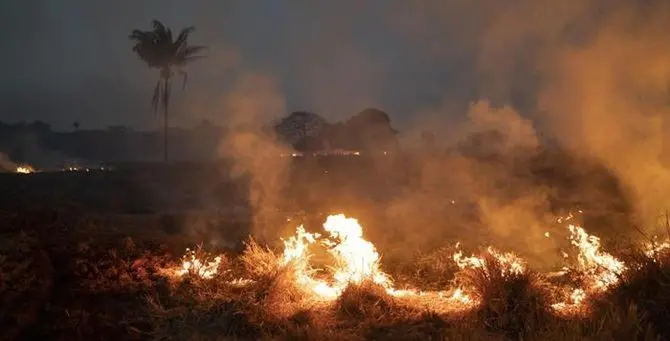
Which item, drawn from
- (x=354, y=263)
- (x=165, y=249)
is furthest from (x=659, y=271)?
(x=165, y=249)

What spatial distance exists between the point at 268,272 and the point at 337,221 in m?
1.73

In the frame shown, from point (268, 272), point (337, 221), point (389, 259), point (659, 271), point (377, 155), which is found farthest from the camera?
point (377, 155)

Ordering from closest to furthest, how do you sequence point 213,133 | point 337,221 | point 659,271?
point 659,271
point 337,221
point 213,133

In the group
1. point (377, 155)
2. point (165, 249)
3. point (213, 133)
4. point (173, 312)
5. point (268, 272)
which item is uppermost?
point (213, 133)

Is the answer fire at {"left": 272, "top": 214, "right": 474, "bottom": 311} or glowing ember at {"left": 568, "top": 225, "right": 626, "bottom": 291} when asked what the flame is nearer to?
glowing ember at {"left": 568, "top": 225, "right": 626, "bottom": 291}

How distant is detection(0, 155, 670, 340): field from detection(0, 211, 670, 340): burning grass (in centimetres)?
2

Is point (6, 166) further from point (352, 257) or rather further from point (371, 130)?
point (352, 257)

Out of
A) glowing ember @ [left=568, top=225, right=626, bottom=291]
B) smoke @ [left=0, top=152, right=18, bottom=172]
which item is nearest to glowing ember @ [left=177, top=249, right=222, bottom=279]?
glowing ember @ [left=568, top=225, right=626, bottom=291]

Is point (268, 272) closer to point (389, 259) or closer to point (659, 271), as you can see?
point (389, 259)

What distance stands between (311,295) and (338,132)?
33.0 m

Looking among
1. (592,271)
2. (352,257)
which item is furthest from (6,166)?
(592,271)

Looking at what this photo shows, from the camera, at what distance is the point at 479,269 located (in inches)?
328

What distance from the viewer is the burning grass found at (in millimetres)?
7258

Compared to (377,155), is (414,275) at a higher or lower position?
lower
